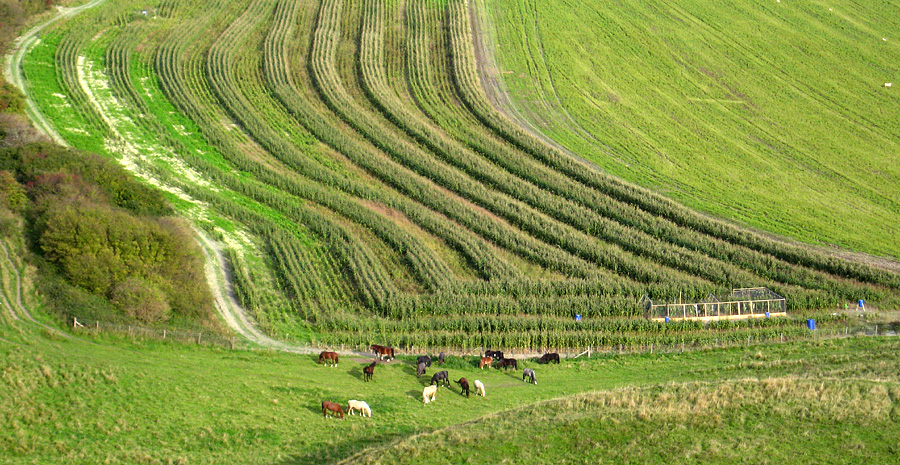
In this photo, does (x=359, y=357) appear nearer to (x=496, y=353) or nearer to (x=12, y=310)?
(x=496, y=353)

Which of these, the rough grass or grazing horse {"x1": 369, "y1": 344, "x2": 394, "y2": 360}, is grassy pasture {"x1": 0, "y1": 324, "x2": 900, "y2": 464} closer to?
the rough grass

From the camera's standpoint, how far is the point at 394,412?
34719mm

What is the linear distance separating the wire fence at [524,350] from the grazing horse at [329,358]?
246 centimetres

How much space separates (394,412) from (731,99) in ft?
207

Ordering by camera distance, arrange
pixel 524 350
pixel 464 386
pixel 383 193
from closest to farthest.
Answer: pixel 464 386
pixel 524 350
pixel 383 193

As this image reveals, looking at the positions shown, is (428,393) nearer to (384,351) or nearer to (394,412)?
(394,412)

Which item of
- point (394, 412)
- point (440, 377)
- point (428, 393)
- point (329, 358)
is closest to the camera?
point (394, 412)

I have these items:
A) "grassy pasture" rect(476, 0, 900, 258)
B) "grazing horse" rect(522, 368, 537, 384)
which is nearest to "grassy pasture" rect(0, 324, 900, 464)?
"grazing horse" rect(522, 368, 537, 384)

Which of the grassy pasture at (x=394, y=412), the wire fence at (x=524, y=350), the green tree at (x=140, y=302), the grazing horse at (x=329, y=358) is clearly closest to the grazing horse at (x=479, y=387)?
the grassy pasture at (x=394, y=412)

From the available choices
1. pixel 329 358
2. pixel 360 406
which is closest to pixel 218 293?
pixel 329 358

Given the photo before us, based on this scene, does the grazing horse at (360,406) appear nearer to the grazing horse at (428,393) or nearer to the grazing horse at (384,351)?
the grazing horse at (428,393)

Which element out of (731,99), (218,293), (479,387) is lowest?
(479,387)

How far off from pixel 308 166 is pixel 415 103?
16.6 meters

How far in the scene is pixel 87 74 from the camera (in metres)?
80.6
